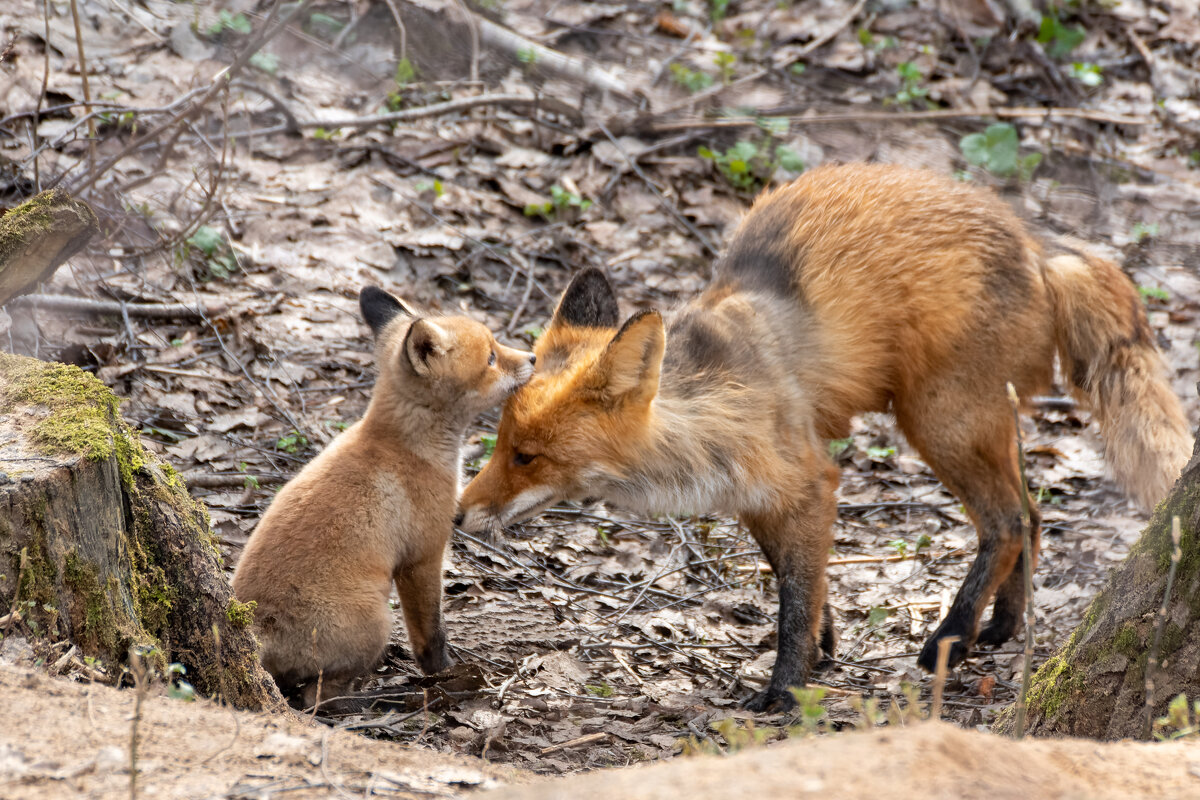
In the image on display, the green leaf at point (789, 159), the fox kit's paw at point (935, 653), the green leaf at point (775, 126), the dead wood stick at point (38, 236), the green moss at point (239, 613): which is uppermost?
the green leaf at point (775, 126)

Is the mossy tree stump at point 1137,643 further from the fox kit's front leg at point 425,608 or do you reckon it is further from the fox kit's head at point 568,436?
the fox kit's front leg at point 425,608

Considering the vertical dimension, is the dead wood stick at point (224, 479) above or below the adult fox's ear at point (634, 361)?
below

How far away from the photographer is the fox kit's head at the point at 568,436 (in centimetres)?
461

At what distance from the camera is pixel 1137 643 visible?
3291 mm

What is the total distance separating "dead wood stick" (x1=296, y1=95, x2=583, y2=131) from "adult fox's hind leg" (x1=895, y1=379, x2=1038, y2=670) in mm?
5216

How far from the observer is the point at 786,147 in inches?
385

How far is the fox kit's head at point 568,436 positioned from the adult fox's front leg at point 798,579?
866 mm

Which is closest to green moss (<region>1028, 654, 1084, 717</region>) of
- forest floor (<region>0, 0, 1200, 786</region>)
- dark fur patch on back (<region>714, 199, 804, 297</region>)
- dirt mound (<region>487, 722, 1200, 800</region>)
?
forest floor (<region>0, 0, 1200, 786</region>)

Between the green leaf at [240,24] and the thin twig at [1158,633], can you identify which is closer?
the thin twig at [1158,633]

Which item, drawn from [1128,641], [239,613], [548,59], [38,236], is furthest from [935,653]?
[548,59]

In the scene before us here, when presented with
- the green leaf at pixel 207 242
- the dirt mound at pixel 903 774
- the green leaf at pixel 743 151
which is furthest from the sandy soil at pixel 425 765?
the green leaf at pixel 743 151

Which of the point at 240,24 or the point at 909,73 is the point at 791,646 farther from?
the point at 909,73

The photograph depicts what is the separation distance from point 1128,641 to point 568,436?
→ 2.37 m

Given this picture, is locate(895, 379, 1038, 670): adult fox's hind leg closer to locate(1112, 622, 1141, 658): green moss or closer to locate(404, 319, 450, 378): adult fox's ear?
locate(1112, 622, 1141, 658): green moss
